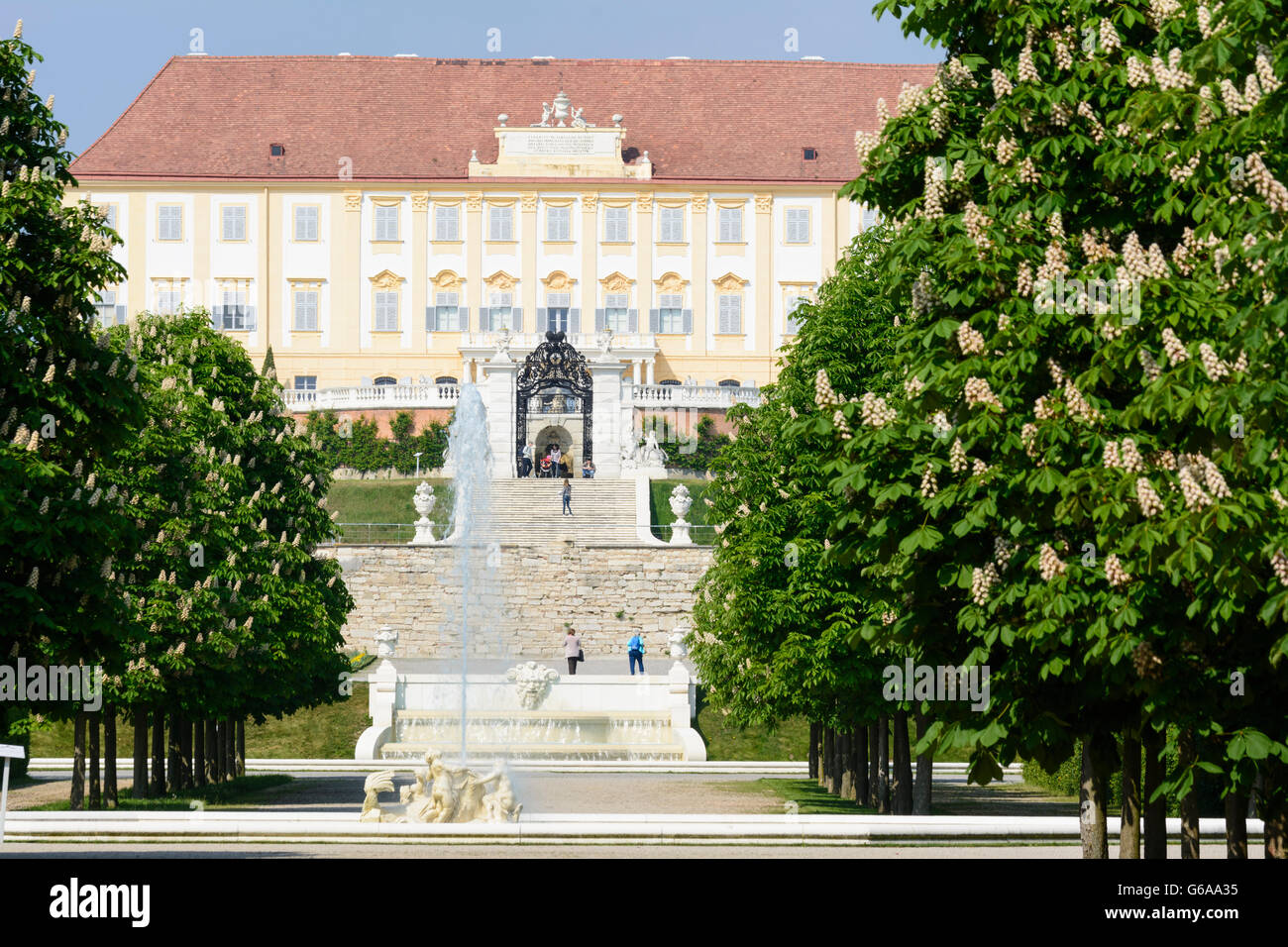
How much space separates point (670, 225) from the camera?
285ft

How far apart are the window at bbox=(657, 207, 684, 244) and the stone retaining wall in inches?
1317

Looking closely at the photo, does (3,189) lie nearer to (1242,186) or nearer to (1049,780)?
(1242,186)

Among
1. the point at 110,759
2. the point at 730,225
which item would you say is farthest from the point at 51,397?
the point at 730,225

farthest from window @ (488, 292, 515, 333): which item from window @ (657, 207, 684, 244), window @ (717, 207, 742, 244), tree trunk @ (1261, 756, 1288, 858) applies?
tree trunk @ (1261, 756, 1288, 858)

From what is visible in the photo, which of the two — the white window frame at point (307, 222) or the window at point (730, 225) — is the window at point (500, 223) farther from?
the window at point (730, 225)

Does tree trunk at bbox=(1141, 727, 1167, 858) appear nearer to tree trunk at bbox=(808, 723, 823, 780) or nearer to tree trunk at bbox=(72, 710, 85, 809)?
tree trunk at bbox=(72, 710, 85, 809)

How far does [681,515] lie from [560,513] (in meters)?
4.81

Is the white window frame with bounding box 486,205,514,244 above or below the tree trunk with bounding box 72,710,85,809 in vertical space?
above

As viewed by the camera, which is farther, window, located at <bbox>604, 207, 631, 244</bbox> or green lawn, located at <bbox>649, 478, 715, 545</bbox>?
window, located at <bbox>604, 207, 631, 244</bbox>

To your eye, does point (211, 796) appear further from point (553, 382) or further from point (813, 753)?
point (553, 382)

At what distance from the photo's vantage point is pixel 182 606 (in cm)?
2778

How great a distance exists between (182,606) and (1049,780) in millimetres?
15183

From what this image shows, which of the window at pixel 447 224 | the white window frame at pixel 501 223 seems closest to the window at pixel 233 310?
the window at pixel 447 224

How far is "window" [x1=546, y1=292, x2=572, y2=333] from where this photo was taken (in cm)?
8550
